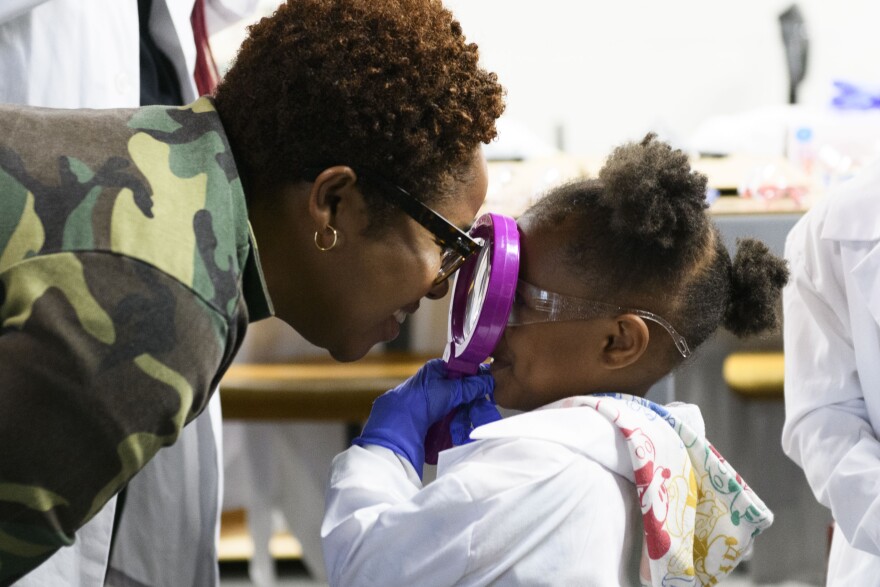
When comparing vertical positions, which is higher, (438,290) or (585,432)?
(438,290)

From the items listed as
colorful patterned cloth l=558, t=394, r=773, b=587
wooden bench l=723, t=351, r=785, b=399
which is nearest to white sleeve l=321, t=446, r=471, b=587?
colorful patterned cloth l=558, t=394, r=773, b=587

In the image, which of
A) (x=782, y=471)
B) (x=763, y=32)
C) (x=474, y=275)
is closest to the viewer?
(x=474, y=275)

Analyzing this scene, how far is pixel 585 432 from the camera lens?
4.26 ft

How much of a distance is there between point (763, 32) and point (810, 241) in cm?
263

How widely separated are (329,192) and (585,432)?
0.41 metres

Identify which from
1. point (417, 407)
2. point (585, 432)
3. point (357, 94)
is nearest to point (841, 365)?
point (585, 432)

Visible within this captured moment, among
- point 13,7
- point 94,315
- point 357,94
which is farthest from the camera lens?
point 13,7

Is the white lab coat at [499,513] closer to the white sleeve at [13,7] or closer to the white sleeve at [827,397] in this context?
the white sleeve at [827,397]

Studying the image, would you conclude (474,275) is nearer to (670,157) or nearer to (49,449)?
(670,157)

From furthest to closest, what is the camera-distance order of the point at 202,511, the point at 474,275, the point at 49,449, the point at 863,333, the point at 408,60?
the point at 202,511
the point at 863,333
the point at 474,275
the point at 408,60
the point at 49,449

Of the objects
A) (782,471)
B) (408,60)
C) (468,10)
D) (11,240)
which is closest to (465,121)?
(408,60)

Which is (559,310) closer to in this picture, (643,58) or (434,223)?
(434,223)

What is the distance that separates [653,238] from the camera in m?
1.37

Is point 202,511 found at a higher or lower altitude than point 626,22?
lower
